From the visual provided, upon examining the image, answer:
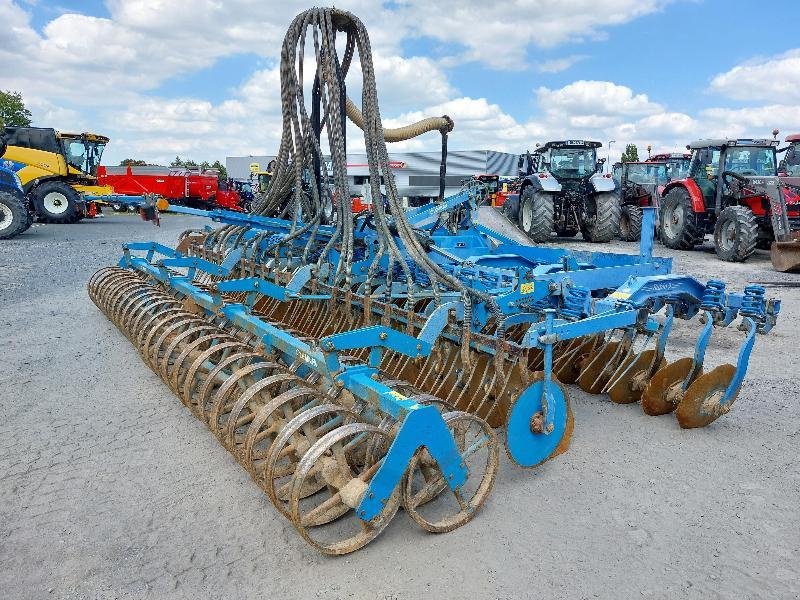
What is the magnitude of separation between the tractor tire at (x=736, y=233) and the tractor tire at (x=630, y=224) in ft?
7.85

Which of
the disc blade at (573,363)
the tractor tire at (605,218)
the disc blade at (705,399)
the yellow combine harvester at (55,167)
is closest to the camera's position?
the disc blade at (705,399)

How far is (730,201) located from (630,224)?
2416 mm

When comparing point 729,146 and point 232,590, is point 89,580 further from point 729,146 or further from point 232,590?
point 729,146

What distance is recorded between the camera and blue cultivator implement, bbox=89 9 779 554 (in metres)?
2.49

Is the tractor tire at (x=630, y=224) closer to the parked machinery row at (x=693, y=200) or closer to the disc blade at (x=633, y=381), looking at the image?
the parked machinery row at (x=693, y=200)

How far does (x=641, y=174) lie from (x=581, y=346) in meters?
12.3

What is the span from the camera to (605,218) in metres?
11.5

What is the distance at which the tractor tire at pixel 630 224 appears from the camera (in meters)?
12.4

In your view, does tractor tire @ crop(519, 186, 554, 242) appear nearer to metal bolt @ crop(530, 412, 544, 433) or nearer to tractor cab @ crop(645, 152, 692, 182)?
tractor cab @ crop(645, 152, 692, 182)

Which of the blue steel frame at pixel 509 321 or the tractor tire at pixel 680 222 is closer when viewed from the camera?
the blue steel frame at pixel 509 321

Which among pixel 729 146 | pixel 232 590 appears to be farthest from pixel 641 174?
pixel 232 590

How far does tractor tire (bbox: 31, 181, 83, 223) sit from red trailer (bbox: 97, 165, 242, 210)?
3956 millimetres

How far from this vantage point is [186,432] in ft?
11.3

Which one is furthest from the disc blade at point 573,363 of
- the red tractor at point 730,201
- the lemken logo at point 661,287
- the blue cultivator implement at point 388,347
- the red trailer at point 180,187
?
the red trailer at point 180,187
